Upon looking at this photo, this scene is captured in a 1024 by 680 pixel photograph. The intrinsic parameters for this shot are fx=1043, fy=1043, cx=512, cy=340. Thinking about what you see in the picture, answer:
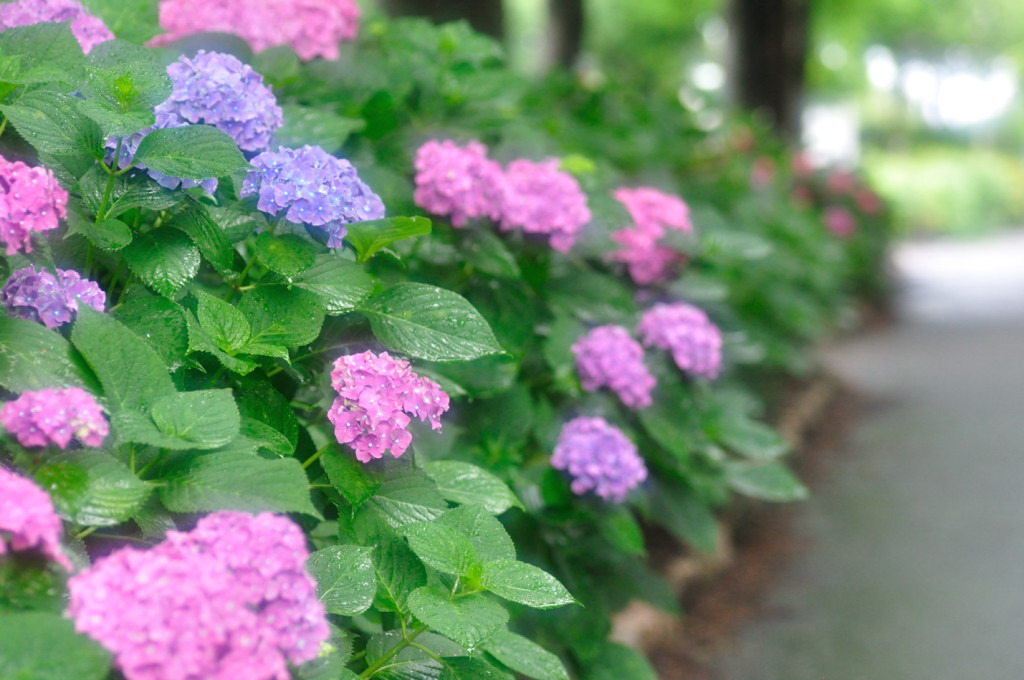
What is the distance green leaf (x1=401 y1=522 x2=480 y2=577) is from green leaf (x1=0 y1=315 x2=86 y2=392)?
0.53 meters

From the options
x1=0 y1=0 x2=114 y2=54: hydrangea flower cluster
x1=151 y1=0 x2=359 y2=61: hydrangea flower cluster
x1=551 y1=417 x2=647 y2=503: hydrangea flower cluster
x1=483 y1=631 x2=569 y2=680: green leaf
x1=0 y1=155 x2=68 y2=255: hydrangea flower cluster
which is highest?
x1=0 y1=0 x2=114 y2=54: hydrangea flower cluster

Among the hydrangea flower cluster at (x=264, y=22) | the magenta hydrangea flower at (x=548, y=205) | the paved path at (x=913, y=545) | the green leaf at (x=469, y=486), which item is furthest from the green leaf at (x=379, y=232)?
the paved path at (x=913, y=545)

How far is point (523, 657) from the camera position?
1565mm

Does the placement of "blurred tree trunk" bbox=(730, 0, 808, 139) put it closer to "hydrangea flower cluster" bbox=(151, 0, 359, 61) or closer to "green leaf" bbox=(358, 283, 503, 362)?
"hydrangea flower cluster" bbox=(151, 0, 359, 61)

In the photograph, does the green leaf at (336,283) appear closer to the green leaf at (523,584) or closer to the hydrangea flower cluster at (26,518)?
the green leaf at (523,584)

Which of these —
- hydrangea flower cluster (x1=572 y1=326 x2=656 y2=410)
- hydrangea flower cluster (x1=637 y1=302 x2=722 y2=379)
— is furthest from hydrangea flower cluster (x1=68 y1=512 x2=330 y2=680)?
hydrangea flower cluster (x1=637 y1=302 x2=722 y2=379)

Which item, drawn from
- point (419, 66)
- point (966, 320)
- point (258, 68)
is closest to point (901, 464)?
point (419, 66)

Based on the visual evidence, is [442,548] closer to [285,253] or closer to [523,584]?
[523,584]

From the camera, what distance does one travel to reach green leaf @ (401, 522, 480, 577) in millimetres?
1539

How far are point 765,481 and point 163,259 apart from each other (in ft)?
6.77

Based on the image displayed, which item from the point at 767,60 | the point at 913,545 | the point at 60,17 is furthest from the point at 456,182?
the point at 767,60

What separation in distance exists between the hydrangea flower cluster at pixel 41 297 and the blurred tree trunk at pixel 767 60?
10445mm

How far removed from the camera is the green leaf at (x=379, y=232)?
6.05 feet

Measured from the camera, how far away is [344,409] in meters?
1.65
